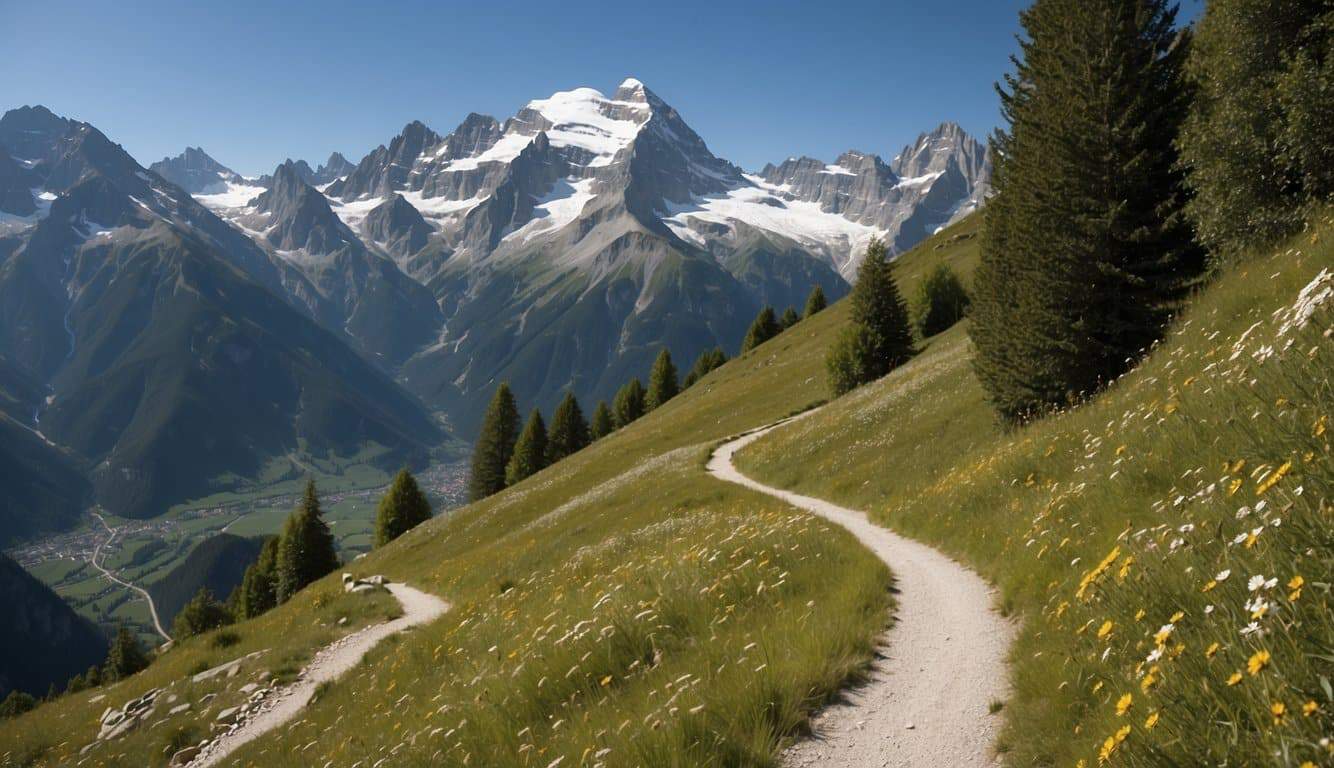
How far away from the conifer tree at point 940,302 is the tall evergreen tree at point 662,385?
158 feet

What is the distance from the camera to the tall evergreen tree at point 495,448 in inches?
Result: 3962

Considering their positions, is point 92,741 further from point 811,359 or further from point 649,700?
point 811,359

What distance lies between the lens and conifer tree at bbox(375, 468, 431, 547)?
83.2 m

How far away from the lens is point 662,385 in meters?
112

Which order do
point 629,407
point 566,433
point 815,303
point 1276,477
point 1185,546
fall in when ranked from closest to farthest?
point 1276,477 < point 1185,546 < point 566,433 < point 629,407 < point 815,303

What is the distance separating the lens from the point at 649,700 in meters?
6.47

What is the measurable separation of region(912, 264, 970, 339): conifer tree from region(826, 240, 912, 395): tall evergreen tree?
8.37 m

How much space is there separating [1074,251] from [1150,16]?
744 centimetres

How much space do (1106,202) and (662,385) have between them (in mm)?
92502

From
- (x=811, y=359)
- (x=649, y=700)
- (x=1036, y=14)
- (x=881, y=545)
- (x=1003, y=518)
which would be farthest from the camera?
(x=811, y=359)

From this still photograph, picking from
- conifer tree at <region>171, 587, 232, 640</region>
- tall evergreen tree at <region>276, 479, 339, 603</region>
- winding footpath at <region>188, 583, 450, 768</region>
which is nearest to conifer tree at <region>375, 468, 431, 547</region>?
tall evergreen tree at <region>276, 479, 339, 603</region>

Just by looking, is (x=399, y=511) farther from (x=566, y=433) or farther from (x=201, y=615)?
(x=566, y=433)

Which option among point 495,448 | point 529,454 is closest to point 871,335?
point 529,454

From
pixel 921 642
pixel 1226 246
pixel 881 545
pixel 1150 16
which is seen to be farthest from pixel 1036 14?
A: pixel 921 642
